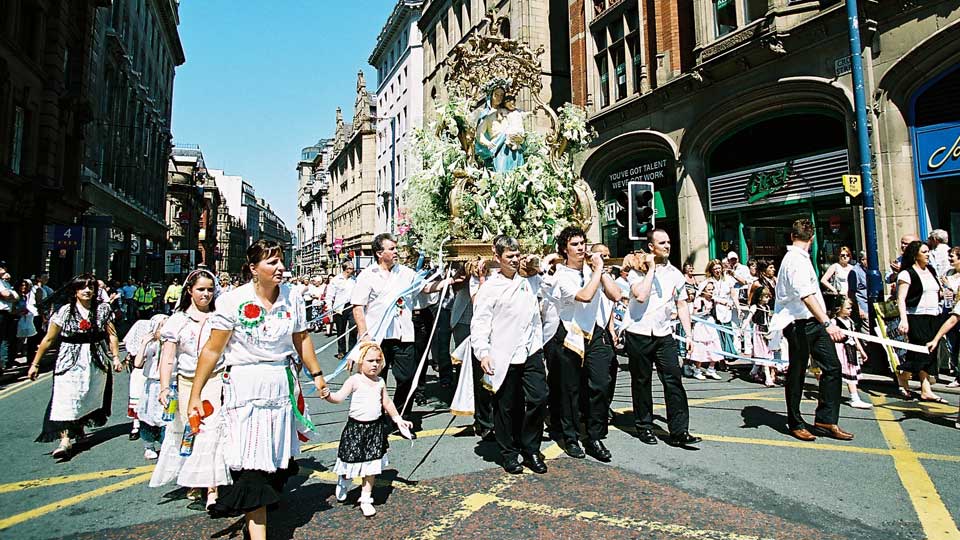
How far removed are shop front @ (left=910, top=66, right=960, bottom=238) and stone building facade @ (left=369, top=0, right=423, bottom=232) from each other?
28338mm

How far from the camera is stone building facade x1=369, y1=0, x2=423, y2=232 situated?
40406 millimetres

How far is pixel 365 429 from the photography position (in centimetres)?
399

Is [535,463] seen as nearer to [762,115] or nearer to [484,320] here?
[484,320]

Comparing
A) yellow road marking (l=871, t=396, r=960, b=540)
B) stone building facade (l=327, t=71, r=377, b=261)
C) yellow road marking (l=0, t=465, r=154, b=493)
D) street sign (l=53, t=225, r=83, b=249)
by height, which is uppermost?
stone building facade (l=327, t=71, r=377, b=261)

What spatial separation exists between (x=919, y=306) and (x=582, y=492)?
5.80m

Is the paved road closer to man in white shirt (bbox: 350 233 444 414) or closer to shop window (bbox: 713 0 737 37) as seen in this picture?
man in white shirt (bbox: 350 233 444 414)

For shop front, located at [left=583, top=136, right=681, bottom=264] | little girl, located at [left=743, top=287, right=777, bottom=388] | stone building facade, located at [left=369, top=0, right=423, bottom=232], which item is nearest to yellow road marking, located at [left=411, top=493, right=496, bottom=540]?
little girl, located at [left=743, top=287, right=777, bottom=388]

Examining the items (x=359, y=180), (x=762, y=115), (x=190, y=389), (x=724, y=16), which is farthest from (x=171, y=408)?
(x=359, y=180)

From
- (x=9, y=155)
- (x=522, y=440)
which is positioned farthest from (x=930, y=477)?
(x=9, y=155)

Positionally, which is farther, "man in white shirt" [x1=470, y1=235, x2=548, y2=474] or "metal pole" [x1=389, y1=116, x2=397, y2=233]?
"metal pole" [x1=389, y1=116, x2=397, y2=233]

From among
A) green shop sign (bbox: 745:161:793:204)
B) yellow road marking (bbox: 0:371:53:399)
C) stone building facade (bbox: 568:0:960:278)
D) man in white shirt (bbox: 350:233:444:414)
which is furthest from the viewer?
green shop sign (bbox: 745:161:793:204)

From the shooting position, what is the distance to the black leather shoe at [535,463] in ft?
15.0

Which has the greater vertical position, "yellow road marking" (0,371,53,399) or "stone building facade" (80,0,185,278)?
"stone building facade" (80,0,185,278)

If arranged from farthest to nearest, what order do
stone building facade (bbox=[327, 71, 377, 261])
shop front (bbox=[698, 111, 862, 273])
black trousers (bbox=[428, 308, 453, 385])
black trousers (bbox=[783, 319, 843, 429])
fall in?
1. stone building facade (bbox=[327, 71, 377, 261])
2. shop front (bbox=[698, 111, 862, 273])
3. black trousers (bbox=[428, 308, 453, 385])
4. black trousers (bbox=[783, 319, 843, 429])
